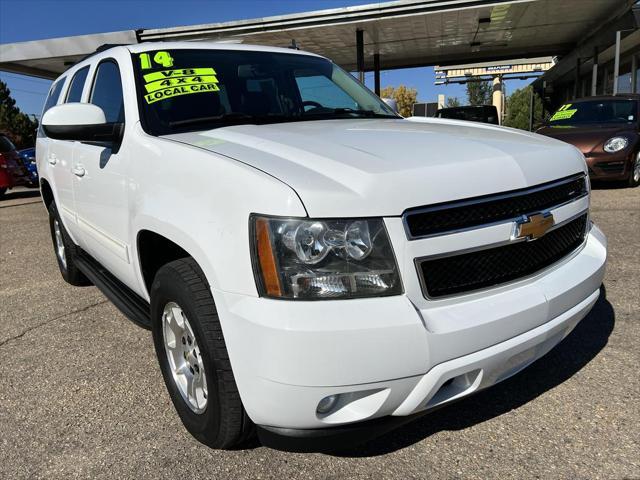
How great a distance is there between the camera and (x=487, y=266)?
6.27ft

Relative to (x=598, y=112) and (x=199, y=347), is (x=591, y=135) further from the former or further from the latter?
(x=199, y=347)

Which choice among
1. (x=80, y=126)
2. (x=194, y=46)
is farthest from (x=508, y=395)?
(x=194, y=46)

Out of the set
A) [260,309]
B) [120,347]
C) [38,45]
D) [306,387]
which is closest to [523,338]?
[306,387]

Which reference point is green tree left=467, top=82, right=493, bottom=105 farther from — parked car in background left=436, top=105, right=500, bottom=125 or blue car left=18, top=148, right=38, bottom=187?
blue car left=18, top=148, right=38, bottom=187

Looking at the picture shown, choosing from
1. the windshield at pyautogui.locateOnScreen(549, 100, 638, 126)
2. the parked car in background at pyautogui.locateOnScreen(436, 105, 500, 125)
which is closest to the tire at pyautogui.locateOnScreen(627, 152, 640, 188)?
the windshield at pyautogui.locateOnScreen(549, 100, 638, 126)

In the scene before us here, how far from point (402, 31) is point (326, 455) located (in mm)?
16084

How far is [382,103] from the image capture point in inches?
145

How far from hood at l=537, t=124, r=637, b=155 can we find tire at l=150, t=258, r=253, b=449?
25.9 feet

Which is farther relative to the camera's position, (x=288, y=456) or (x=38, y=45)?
(x=38, y=45)

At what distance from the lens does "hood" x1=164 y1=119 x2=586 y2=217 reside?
172 centimetres

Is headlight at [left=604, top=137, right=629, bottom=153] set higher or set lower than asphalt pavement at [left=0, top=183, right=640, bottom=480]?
higher

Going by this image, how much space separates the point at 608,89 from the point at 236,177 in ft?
83.4

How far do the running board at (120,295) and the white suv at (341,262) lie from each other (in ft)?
0.79

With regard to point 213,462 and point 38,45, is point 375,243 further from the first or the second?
point 38,45
